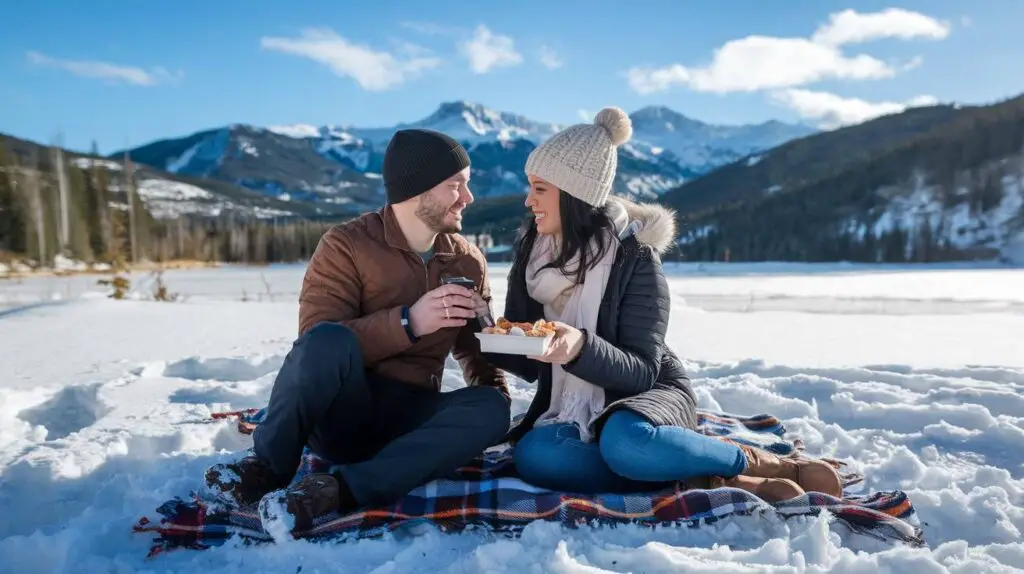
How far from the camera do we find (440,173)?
2648mm

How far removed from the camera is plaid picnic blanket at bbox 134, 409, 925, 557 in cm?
207

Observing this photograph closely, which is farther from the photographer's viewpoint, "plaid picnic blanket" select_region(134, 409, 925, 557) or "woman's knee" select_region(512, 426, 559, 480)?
"woman's knee" select_region(512, 426, 559, 480)

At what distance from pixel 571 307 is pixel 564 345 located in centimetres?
44

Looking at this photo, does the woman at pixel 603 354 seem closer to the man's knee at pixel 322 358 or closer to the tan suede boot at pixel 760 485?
the tan suede boot at pixel 760 485

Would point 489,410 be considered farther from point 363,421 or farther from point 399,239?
point 399,239

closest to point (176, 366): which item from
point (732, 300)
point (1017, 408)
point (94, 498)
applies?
point (94, 498)

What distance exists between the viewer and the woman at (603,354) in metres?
2.29

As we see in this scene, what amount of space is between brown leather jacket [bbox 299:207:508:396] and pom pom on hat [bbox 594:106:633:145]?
82 cm

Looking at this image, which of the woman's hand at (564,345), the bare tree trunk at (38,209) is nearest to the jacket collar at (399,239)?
the woman's hand at (564,345)

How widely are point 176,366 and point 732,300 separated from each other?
1178 centimetres

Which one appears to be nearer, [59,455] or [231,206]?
[59,455]

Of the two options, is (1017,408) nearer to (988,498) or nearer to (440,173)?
(988,498)

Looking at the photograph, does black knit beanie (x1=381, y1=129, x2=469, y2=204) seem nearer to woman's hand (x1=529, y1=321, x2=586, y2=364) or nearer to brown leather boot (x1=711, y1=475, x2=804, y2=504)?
woman's hand (x1=529, y1=321, x2=586, y2=364)

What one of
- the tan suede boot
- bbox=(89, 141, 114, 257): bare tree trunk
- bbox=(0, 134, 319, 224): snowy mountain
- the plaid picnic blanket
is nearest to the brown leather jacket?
the plaid picnic blanket
